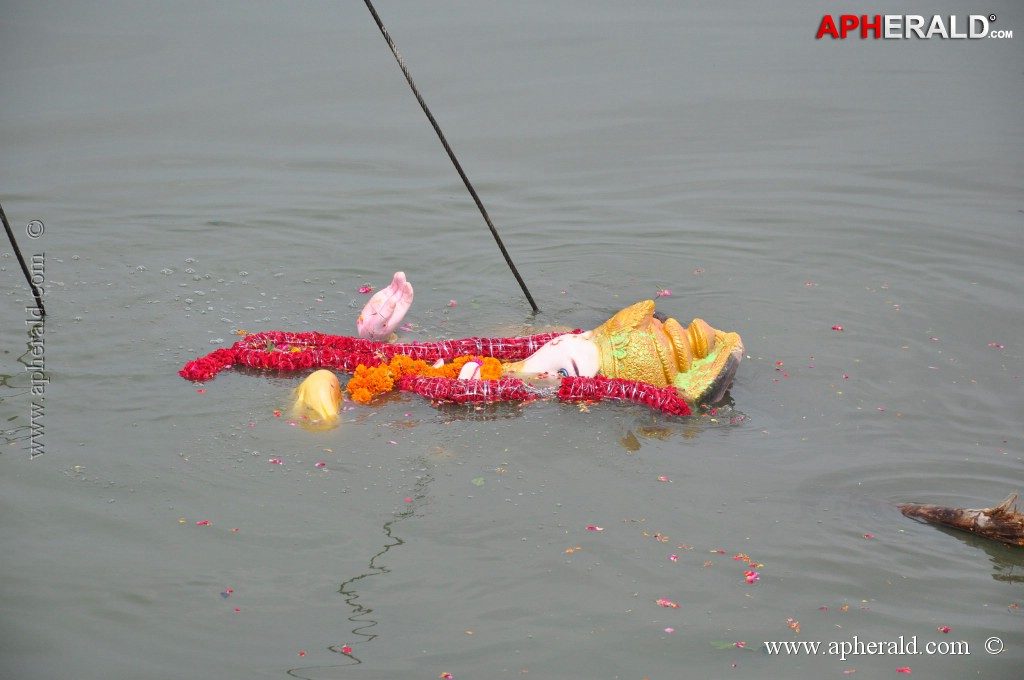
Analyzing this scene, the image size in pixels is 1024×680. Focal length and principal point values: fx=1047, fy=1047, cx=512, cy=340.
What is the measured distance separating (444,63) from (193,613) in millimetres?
7782

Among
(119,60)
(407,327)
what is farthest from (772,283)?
(119,60)

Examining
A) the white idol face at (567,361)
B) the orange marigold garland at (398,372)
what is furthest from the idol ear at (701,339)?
the orange marigold garland at (398,372)

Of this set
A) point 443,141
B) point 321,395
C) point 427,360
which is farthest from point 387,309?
point 443,141

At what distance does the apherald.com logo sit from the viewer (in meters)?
10.9

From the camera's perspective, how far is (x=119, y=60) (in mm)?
10477

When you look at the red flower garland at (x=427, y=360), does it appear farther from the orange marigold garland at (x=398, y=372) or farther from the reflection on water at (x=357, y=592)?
the reflection on water at (x=357, y=592)

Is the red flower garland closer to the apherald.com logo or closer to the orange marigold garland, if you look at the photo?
the orange marigold garland

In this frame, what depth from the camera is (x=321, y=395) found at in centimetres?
487


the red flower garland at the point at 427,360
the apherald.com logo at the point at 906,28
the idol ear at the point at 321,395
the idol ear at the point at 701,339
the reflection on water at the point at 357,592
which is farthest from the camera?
the apherald.com logo at the point at 906,28

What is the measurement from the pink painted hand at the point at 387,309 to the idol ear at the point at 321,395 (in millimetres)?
545

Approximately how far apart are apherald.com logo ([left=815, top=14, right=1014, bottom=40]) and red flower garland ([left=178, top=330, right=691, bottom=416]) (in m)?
7.05

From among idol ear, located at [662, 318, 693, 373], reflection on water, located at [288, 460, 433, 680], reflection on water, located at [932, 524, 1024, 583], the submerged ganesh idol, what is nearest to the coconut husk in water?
reflection on water, located at [932, 524, 1024, 583]

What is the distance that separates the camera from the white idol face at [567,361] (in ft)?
16.6

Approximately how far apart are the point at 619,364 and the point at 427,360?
1.00 meters
